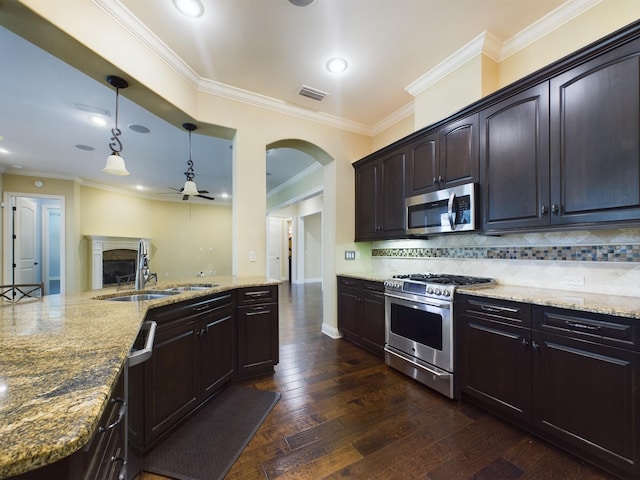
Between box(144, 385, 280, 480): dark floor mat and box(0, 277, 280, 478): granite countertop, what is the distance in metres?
0.94

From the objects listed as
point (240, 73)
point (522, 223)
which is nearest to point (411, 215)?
point (522, 223)

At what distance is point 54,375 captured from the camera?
69 cm

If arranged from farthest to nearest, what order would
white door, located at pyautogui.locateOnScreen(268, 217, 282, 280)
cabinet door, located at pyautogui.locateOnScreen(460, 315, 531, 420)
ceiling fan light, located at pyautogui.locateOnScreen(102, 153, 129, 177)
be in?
white door, located at pyautogui.locateOnScreen(268, 217, 282, 280) → ceiling fan light, located at pyautogui.locateOnScreen(102, 153, 129, 177) → cabinet door, located at pyautogui.locateOnScreen(460, 315, 531, 420)

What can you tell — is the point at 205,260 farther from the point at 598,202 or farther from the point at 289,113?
the point at 598,202

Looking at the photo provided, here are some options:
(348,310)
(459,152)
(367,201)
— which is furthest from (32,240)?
(459,152)

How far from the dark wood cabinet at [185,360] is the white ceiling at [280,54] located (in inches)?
75.8

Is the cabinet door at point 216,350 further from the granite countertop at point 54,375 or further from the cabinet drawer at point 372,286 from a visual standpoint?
the cabinet drawer at point 372,286

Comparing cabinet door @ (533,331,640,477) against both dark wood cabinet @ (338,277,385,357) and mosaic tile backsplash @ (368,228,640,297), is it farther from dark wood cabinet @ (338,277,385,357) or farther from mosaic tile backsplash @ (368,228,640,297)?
dark wood cabinet @ (338,277,385,357)

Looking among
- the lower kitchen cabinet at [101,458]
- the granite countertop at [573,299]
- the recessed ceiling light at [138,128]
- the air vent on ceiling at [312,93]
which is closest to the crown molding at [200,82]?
the air vent on ceiling at [312,93]

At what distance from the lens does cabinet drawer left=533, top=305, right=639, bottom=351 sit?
136cm

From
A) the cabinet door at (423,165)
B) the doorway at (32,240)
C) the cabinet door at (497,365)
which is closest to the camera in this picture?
the cabinet door at (497,365)

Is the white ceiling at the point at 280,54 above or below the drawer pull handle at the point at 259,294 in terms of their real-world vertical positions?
above

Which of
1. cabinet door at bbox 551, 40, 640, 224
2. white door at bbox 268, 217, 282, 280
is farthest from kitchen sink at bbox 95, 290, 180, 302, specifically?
white door at bbox 268, 217, 282, 280

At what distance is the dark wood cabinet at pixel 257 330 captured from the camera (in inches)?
97.0
